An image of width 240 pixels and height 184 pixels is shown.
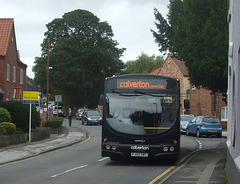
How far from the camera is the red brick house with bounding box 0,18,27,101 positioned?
39.3m

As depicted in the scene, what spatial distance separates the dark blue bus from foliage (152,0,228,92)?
17.5ft

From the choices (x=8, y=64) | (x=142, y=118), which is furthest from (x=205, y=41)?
(x=8, y=64)

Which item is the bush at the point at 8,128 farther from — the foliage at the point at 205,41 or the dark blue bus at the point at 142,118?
the dark blue bus at the point at 142,118

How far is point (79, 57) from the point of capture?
6756 cm

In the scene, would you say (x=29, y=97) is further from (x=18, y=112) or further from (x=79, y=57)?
(x=79, y=57)

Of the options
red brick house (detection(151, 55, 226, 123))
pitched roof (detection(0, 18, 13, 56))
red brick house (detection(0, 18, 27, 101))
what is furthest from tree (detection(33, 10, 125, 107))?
pitched roof (detection(0, 18, 13, 56))

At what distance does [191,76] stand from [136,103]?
8279 millimetres

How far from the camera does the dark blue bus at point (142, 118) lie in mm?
15039

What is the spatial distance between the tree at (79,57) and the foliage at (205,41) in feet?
147

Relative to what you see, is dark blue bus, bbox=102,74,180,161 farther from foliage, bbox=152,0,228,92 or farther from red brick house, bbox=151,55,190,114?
red brick house, bbox=151,55,190,114

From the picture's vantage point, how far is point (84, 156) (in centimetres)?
1919

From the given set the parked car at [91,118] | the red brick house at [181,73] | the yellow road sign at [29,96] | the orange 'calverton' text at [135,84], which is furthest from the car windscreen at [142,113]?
the red brick house at [181,73]

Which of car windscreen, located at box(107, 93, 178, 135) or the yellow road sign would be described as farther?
the yellow road sign

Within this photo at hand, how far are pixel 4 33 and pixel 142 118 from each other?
93.8ft
